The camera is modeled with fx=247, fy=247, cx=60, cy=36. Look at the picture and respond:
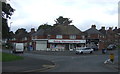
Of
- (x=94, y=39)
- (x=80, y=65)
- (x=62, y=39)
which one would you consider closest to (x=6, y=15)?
(x=80, y=65)

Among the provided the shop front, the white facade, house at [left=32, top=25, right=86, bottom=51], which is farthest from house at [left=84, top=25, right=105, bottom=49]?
the white facade

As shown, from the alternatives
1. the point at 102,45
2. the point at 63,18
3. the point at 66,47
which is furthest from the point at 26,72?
the point at 63,18

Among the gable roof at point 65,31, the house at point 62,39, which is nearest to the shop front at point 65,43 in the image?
the house at point 62,39

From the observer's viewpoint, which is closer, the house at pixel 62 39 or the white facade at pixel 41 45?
the house at pixel 62 39

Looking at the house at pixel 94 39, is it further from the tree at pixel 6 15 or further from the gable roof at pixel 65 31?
the tree at pixel 6 15

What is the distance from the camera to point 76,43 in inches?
3152

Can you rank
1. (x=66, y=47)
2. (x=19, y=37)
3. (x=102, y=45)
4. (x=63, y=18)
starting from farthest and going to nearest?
1. (x=63, y=18)
2. (x=19, y=37)
3. (x=102, y=45)
4. (x=66, y=47)

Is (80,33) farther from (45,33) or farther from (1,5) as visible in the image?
(1,5)

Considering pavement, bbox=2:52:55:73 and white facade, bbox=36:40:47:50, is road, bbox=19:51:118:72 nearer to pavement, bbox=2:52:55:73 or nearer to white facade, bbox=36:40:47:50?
pavement, bbox=2:52:55:73

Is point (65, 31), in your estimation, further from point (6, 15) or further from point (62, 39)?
point (6, 15)

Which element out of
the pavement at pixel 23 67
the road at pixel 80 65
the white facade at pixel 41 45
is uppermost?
the white facade at pixel 41 45

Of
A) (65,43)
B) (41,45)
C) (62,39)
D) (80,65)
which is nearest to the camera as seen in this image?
(80,65)

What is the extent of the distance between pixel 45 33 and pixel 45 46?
6.16 meters

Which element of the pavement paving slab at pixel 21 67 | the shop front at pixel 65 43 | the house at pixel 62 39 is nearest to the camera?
the pavement paving slab at pixel 21 67
